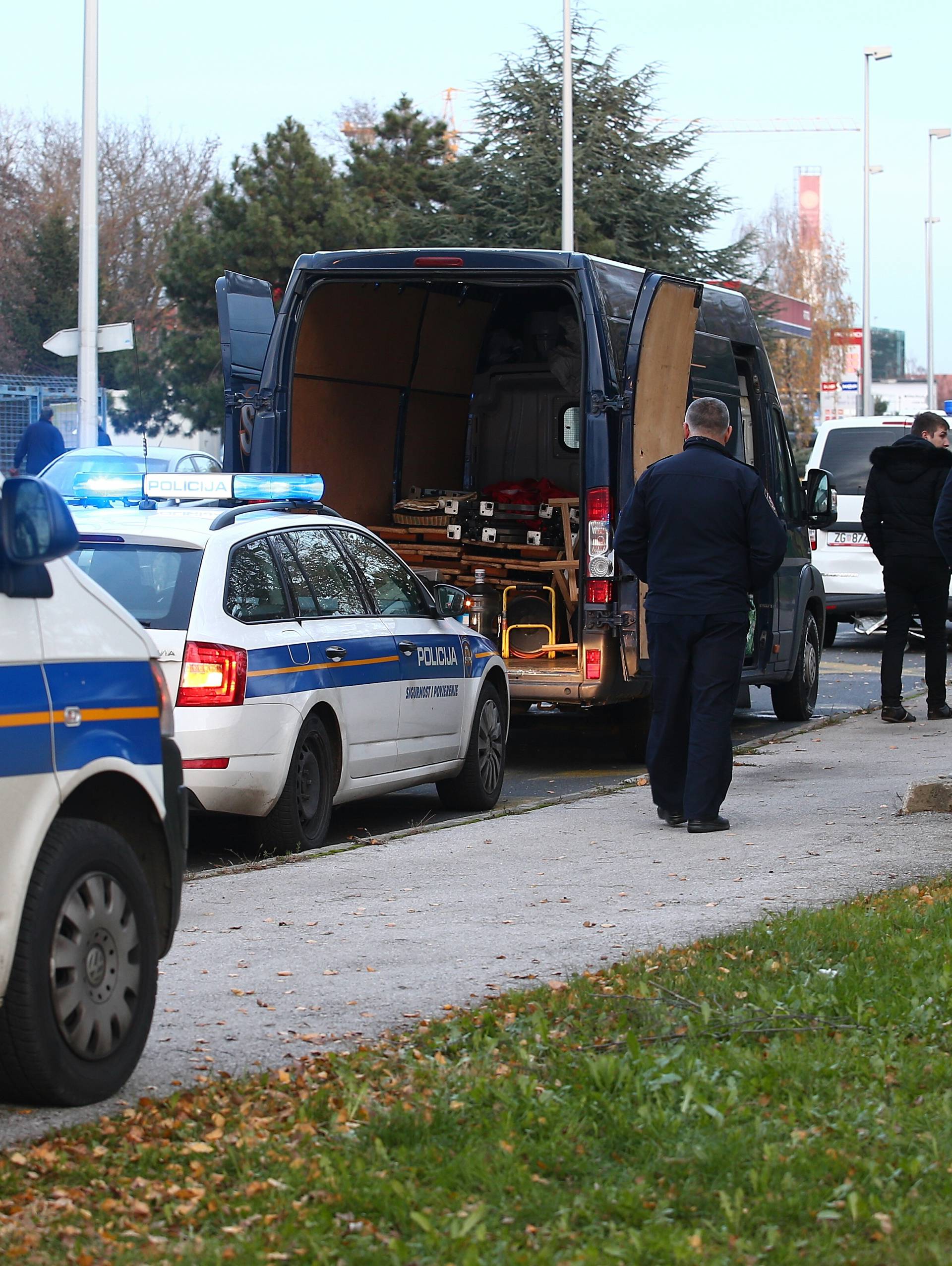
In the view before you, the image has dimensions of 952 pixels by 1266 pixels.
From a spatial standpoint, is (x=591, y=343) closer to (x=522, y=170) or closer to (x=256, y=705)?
(x=256, y=705)

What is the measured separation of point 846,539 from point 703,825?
435 inches

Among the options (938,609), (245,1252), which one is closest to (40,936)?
(245,1252)

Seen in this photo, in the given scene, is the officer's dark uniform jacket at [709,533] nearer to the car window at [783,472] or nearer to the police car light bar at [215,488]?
the police car light bar at [215,488]

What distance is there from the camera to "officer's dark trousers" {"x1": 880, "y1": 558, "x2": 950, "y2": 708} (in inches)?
523

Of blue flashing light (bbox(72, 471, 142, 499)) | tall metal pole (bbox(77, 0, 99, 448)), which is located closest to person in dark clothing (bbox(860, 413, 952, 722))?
blue flashing light (bbox(72, 471, 142, 499))

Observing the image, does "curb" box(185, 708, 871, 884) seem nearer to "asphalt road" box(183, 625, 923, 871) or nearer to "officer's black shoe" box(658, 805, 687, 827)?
"asphalt road" box(183, 625, 923, 871)

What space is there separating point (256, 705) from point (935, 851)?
9.67 ft

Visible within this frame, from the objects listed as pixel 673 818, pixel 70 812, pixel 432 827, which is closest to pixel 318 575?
pixel 432 827

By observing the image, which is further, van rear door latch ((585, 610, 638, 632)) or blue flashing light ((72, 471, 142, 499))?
van rear door latch ((585, 610, 638, 632))

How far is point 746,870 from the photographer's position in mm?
7664

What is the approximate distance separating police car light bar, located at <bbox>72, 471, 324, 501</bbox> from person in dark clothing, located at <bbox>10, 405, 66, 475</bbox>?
29.9 ft

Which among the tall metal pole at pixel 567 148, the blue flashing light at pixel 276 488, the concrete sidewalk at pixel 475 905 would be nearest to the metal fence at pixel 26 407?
the tall metal pole at pixel 567 148

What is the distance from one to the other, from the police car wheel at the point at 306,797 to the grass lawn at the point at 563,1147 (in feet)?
10.3

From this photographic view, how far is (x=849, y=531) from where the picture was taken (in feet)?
63.3
